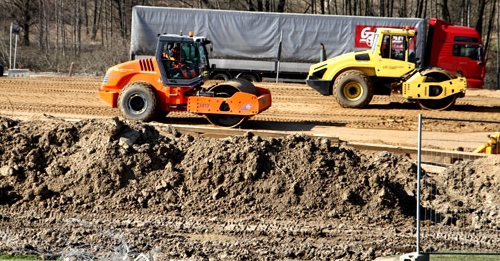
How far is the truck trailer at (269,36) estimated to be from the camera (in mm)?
28047

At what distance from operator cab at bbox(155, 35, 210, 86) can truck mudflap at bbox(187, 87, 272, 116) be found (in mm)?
493

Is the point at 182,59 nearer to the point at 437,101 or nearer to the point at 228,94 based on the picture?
the point at 228,94

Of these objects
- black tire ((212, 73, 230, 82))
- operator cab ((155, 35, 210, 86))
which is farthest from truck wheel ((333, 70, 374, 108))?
black tire ((212, 73, 230, 82))

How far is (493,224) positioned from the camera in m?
11.0

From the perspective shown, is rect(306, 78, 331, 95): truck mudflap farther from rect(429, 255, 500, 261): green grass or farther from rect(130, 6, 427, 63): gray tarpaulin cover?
rect(429, 255, 500, 261): green grass

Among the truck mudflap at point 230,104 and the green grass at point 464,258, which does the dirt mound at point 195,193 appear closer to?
the green grass at point 464,258

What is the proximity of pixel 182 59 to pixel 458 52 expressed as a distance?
15.0 meters

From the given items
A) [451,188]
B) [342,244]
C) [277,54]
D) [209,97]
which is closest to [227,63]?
[277,54]

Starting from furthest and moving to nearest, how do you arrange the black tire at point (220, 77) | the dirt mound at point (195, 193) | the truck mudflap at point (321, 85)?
1. the black tire at point (220, 77)
2. the truck mudflap at point (321, 85)
3. the dirt mound at point (195, 193)

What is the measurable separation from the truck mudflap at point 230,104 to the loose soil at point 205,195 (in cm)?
289

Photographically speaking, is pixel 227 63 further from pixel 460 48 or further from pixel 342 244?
pixel 342 244

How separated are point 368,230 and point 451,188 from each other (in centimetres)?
223

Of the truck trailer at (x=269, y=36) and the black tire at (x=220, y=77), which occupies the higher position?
the truck trailer at (x=269, y=36)

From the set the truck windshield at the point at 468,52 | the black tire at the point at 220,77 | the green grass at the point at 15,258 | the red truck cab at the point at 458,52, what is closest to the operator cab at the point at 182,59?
the green grass at the point at 15,258
